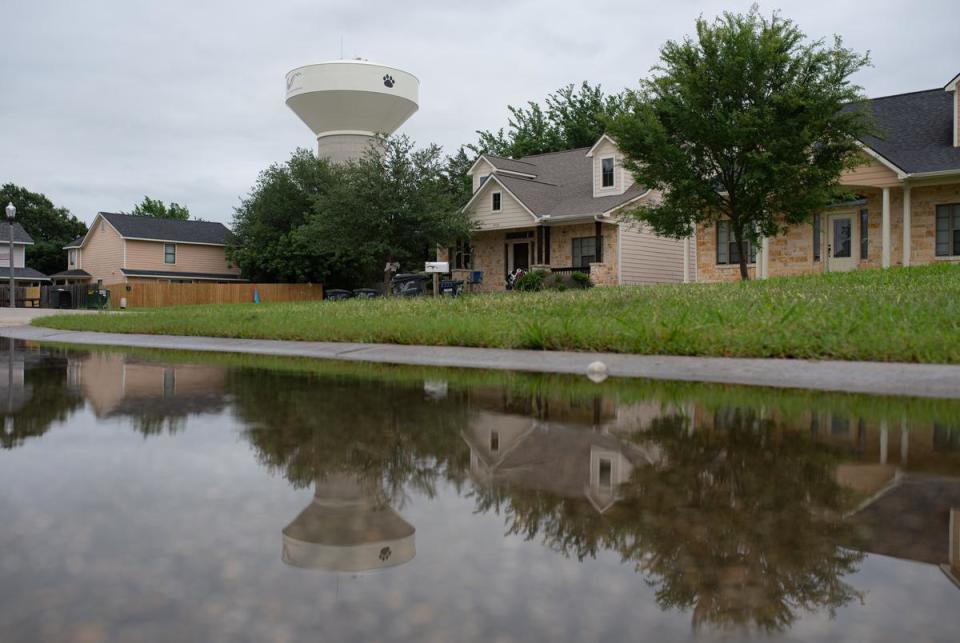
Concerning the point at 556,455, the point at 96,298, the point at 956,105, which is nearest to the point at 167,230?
the point at 96,298

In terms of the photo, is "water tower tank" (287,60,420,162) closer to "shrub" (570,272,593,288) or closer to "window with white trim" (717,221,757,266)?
"shrub" (570,272,593,288)

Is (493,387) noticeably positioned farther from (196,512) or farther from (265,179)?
(265,179)

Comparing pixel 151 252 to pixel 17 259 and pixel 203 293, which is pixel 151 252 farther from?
pixel 17 259

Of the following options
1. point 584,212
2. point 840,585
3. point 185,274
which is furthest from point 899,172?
point 185,274

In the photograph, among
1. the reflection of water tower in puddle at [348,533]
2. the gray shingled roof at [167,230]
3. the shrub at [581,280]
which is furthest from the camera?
the gray shingled roof at [167,230]

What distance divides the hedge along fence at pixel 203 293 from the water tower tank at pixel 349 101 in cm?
753

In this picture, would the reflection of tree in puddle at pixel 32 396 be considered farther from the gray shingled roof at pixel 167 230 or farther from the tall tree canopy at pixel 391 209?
the gray shingled roof at pixel 167 230

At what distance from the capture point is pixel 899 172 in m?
22.4

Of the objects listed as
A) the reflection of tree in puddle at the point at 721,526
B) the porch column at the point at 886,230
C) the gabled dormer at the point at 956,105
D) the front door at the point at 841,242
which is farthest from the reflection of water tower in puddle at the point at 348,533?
the gabled dormer at the point at 956,105

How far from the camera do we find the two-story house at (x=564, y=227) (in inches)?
1187

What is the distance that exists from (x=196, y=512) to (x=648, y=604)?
1956mm

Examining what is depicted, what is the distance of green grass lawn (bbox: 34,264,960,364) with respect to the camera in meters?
8.78

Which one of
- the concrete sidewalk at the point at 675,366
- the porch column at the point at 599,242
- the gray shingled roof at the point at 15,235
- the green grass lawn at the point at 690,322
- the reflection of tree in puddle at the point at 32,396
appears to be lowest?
the reflection of tree in puddle at the point at 32,396

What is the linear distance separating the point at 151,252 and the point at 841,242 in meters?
41.3
